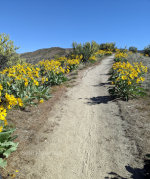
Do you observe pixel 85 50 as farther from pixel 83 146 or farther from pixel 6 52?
pixel 83 146

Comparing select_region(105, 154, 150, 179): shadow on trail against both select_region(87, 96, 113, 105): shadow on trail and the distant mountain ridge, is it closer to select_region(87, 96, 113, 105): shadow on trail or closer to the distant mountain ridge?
select_region(87, 96, 113, 105): shadow on trail

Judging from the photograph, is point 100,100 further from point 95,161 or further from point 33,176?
point 33,176

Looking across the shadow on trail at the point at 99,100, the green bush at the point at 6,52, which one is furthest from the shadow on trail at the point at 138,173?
the green bush at the point at 6,52

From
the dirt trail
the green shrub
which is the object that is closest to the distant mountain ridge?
the green shrub

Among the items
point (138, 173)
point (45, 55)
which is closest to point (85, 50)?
point (45, 55)

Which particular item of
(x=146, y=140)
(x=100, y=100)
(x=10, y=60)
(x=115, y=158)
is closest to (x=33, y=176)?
(x=115, y=158)

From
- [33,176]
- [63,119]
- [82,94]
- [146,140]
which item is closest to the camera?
[33,176]

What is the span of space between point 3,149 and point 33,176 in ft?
3.02

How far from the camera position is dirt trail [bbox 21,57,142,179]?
297 cm

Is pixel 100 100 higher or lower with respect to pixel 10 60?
lower

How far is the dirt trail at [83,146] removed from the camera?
9.73ft

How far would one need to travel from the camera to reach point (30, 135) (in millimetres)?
4016

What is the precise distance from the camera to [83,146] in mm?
3736

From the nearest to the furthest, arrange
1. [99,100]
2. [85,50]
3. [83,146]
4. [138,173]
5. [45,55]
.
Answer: [138,173] → [83,146] → [99,100] → [85,50] → [45,55]
